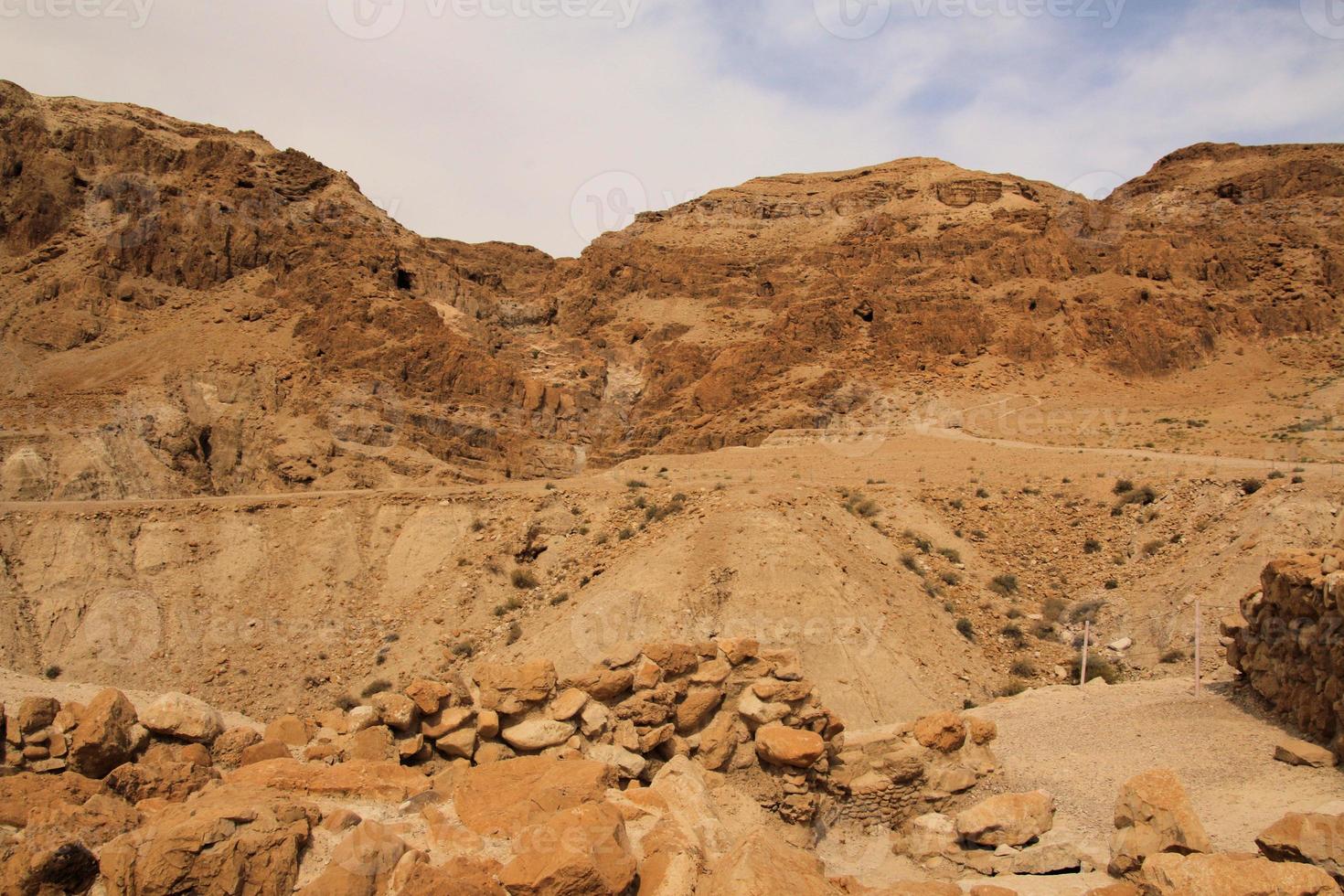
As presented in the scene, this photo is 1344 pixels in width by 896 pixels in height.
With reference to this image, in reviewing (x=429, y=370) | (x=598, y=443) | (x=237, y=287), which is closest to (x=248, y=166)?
(x=237, y=287)

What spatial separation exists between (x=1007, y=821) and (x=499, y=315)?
58854mm

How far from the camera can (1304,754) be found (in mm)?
10242

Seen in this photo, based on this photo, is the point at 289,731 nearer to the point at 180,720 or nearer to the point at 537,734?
the point at 180,720

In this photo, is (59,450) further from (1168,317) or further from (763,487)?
(1168,317)

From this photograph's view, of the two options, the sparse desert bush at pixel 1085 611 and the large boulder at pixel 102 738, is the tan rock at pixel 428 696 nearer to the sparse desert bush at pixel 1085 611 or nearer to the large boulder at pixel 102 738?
the large boulder at pixel 102 738

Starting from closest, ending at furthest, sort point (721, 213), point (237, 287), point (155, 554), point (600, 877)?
point (600, 877), point (155, 554), point (237, 287), point (721, 213)

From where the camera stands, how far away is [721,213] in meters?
76.1

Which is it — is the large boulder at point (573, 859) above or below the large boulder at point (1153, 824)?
above

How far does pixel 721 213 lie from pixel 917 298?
1005 inches

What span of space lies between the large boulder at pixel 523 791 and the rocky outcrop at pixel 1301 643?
8.75 metres

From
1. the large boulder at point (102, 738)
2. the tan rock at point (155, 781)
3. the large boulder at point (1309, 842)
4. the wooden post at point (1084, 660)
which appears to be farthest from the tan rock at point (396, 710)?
the wooden post at point (1084, 660)

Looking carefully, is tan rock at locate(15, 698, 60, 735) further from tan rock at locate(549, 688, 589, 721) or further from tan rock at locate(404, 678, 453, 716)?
tan rock at locate(549, 688, 589, 721)

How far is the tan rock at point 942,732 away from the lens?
36.0 feet

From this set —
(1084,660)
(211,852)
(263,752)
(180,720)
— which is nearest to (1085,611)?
(1084,660)
